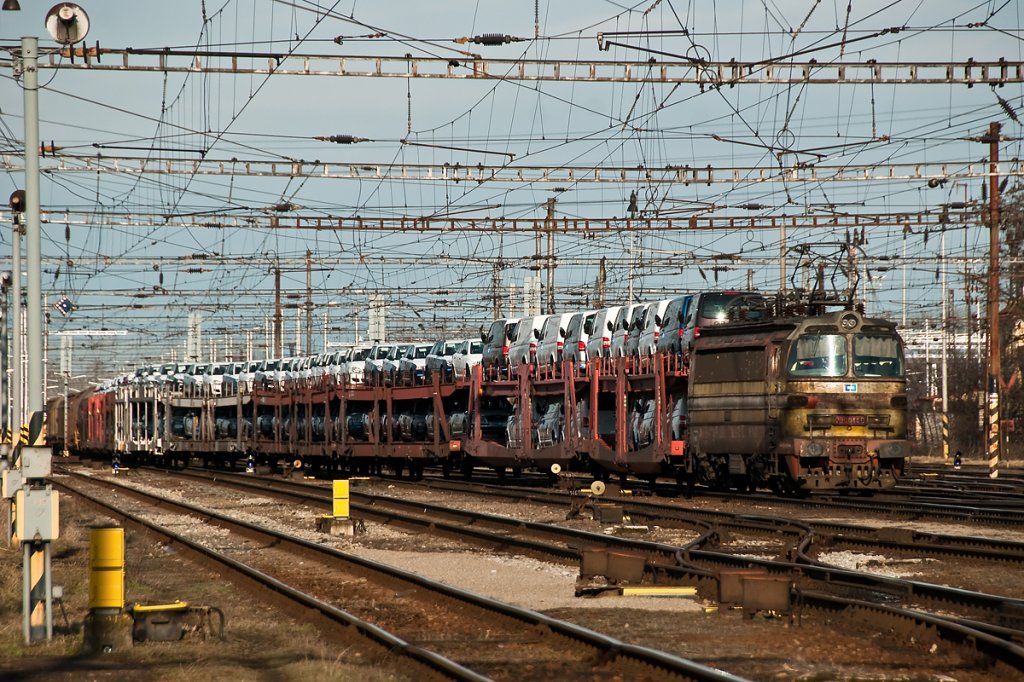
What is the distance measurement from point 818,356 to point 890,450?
2063mm

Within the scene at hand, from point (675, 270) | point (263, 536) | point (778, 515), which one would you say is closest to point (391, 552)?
point (263, 536)

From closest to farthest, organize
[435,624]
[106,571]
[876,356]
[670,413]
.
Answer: [106,571]
[435,624]
[876,356]
[670,413]

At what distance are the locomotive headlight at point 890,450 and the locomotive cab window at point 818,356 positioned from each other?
4.76 feet

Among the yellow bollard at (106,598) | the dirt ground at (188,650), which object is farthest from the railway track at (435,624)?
the yellow bollard at (106,598)

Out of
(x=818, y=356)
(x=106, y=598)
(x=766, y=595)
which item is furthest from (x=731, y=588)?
(x=818, y=356)

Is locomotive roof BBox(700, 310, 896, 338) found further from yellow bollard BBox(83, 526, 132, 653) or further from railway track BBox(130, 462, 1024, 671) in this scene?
yellow bollard BBox(83, 526, 132, 653)

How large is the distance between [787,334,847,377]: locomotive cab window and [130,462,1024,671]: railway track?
341 centimetres

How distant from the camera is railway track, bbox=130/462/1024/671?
34.2 feet

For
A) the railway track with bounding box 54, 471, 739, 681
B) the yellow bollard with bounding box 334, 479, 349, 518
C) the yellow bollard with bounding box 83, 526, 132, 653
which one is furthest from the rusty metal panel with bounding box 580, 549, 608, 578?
the yellow bollard with bounding box 334, 479, 349, 518

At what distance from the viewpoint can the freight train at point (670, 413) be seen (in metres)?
23.3

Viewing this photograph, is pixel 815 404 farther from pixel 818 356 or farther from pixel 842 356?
pixel 842 356

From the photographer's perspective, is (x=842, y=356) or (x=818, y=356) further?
(x=842, y=356)

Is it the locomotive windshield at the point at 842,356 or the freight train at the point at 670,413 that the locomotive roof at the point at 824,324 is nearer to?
the freight train at the point at 670,413

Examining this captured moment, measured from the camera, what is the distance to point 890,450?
2330cm
